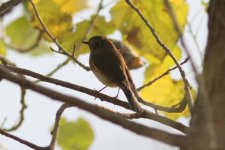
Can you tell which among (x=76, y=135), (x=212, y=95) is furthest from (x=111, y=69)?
(x=212, y=95)

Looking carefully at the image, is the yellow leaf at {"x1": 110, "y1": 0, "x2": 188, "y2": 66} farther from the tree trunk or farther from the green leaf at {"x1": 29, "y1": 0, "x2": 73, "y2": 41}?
the tree trunk

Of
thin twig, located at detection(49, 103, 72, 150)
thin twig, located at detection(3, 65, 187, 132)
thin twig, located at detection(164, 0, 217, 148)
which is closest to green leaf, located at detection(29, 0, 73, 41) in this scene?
thin twig, located at detection(3, 65, 187, 132)

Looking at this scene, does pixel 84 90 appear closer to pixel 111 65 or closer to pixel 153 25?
pixel 153 25

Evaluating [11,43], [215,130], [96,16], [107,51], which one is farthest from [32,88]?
[107,51]

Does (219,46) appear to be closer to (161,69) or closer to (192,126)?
(192,126)

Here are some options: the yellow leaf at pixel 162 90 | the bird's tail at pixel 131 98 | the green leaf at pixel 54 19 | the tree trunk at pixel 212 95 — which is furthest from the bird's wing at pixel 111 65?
the tree trunk at pixel 212 95

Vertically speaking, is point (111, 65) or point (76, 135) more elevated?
point (111, 65)
